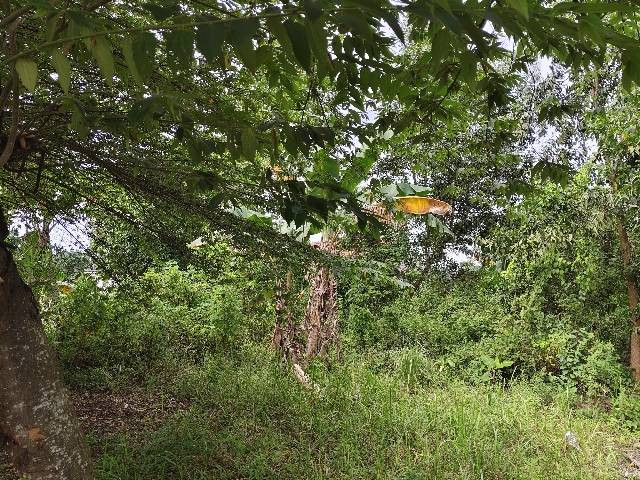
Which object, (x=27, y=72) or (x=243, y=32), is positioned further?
(x=27, y=72)

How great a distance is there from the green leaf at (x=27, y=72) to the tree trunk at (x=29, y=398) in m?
1.55

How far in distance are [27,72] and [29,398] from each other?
5.84 ft

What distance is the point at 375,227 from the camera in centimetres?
139

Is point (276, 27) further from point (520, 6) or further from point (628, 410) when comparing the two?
point (628, 410)

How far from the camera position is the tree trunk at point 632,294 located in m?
6.29

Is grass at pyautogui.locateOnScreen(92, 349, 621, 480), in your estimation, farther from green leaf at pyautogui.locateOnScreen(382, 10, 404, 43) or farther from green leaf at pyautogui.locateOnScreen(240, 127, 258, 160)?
green leaf at pyautogui.locateOnScreen(382, 10, 404, 43)

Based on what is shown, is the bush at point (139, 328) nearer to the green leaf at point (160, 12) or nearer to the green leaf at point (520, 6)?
the green leaf at point (160, 12)

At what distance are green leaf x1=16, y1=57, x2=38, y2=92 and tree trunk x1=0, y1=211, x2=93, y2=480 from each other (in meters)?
1.55

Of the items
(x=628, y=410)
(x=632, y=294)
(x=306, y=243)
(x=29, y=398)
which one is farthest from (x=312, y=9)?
(x=632, y=294)

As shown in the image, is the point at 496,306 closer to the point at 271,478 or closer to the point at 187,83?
the point at 271,478

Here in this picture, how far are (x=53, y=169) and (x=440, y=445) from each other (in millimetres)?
3313

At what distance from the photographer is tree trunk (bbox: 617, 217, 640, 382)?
20.6 feet

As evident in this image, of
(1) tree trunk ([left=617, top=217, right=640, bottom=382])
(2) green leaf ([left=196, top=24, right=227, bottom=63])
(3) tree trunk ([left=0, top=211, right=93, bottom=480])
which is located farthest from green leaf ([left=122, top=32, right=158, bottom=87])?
(1) tree trunk ([left=617, top=217, right=640, bottom=382])

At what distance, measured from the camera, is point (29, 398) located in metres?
2.13
